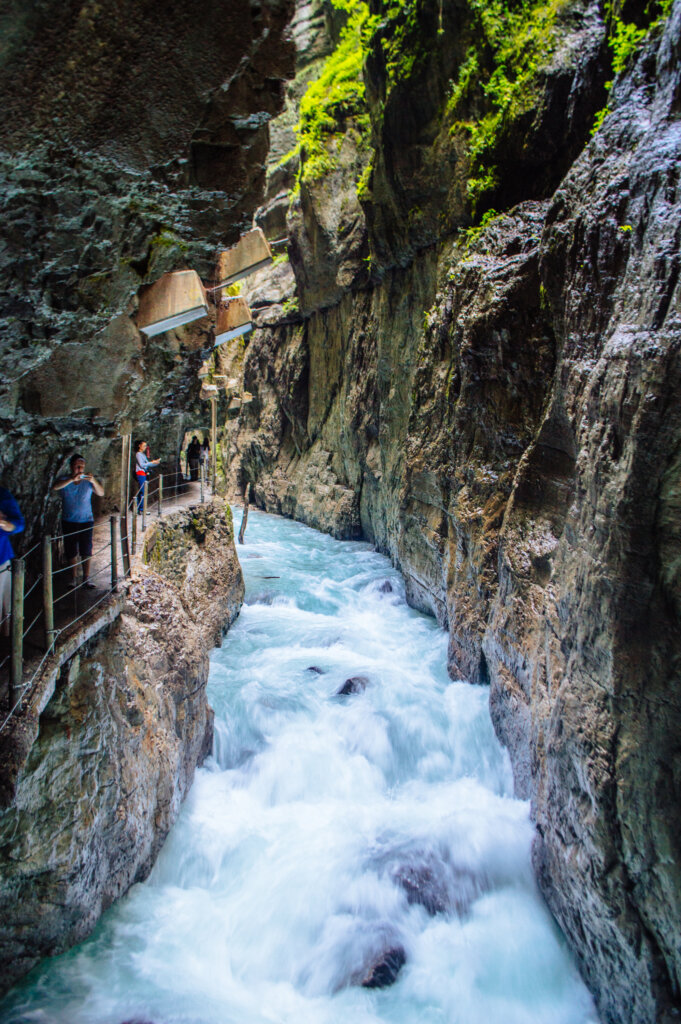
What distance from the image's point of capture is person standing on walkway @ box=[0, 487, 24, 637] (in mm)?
4723

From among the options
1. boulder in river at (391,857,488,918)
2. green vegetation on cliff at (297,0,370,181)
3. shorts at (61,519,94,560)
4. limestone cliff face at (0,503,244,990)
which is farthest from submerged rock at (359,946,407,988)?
green vegetation on cliff at (297,0,370,181)

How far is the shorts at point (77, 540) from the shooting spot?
6.59 m

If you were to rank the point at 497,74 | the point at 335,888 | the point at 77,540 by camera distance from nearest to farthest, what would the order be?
1. the point at 77,540
2. the point at 335,888
3. the point at 497,74

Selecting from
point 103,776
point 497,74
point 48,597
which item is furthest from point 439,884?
point 497,74

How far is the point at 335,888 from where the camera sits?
6699mm

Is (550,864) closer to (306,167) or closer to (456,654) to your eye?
(456,654)

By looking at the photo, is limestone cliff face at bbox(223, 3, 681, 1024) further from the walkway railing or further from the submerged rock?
the walkway railing

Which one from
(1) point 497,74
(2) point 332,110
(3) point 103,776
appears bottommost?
(3) point 103,776

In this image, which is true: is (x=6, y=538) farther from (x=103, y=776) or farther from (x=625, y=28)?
(x=625, y=28)

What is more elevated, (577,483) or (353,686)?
(577,483)

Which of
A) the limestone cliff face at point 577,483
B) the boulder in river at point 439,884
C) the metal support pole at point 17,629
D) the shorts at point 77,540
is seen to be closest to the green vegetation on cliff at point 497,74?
the limestone cliff face at point 577,483

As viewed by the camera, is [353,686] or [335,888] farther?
[353,686]

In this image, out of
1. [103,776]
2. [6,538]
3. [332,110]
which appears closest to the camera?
[6,538]

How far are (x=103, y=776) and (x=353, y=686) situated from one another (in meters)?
5.73
